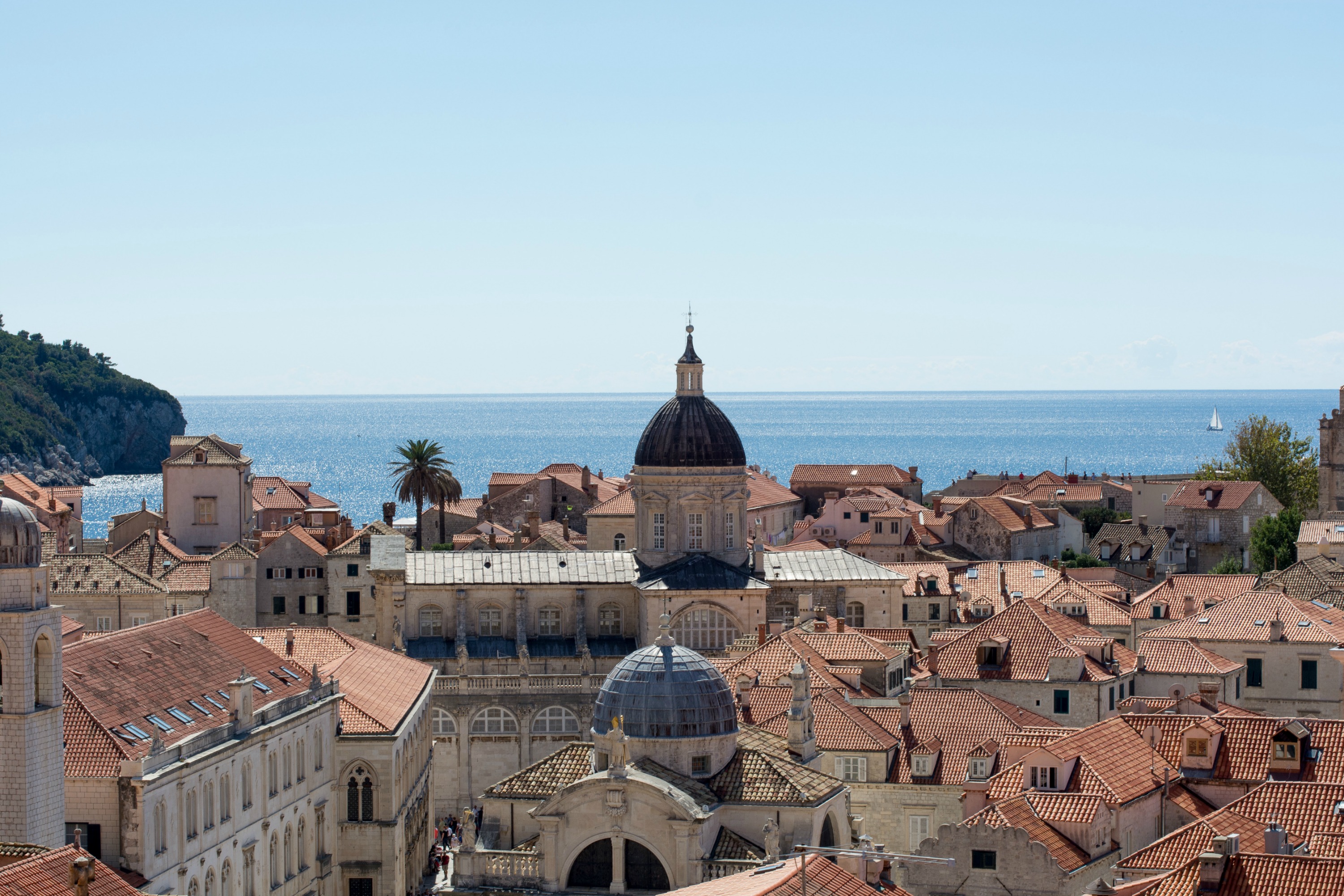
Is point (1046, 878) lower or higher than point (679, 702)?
lower

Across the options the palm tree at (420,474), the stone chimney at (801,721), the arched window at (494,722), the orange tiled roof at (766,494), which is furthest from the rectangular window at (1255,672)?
the orange tiled roof at (766,494)

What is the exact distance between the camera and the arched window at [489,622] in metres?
81.6

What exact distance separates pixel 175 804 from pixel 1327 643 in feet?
148

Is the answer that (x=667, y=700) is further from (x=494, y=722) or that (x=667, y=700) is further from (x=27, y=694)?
(x=494, y=722)

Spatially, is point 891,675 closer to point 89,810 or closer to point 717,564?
point 717,564

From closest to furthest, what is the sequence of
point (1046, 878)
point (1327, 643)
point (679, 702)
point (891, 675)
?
point (1046, 878) → point (679, 702) → point (891, 675) → point (1327, 643)

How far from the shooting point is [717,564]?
81.2 m

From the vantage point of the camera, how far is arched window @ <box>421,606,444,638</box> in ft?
267

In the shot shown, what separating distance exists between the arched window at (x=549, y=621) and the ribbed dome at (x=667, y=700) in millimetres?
31114

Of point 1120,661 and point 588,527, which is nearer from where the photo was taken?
point 1120,661

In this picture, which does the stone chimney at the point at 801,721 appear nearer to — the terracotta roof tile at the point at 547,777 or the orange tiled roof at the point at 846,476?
the terracotta roof tile at the point at 547,777

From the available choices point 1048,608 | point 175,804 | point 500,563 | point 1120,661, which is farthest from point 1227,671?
point 175,804

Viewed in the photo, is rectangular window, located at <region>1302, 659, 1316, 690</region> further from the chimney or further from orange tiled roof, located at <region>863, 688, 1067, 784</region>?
the chimney

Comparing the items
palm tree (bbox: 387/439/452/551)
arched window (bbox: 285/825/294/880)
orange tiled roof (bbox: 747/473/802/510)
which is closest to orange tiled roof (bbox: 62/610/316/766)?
arched window (bbox: 285/825/294/880)
